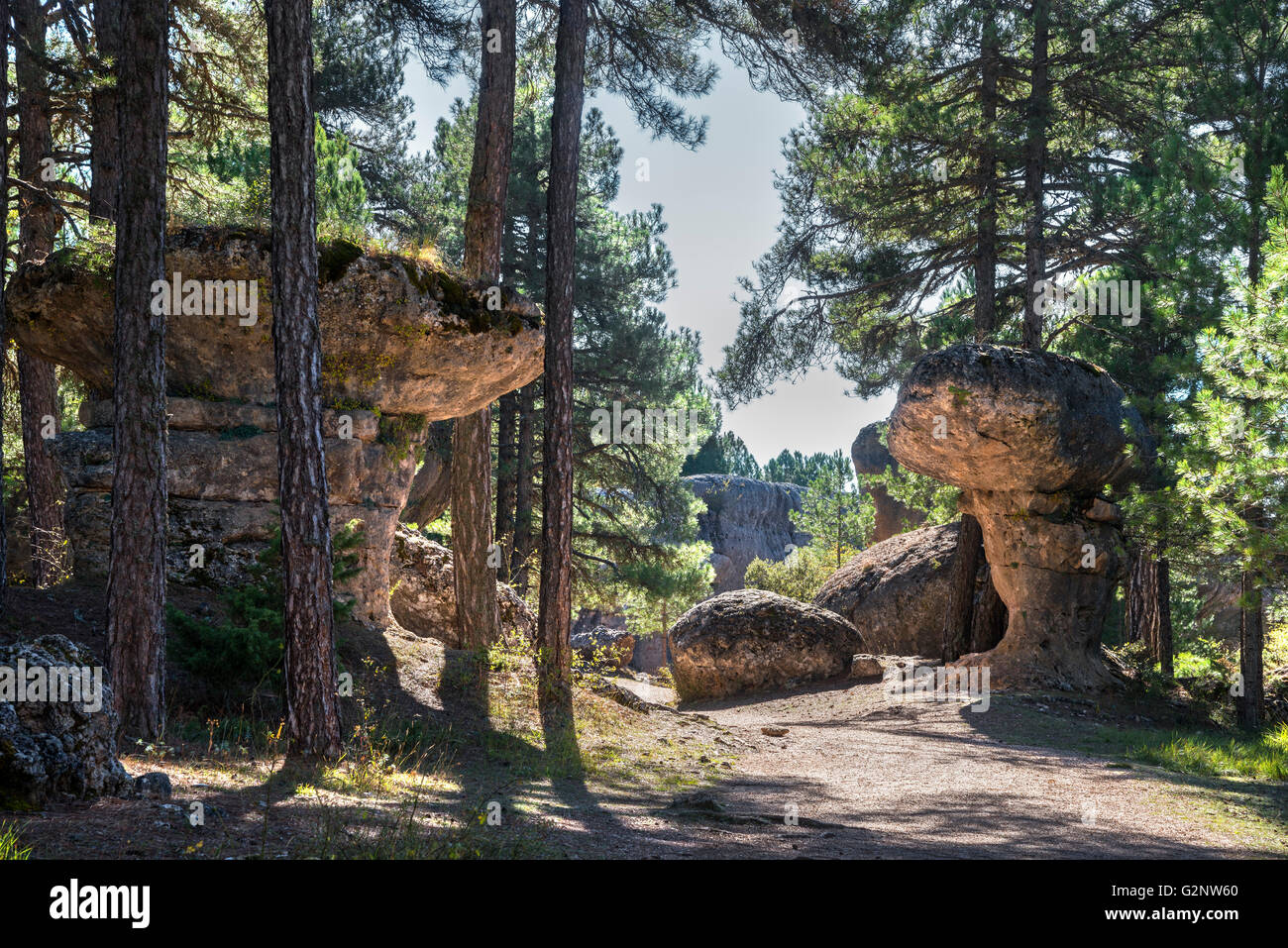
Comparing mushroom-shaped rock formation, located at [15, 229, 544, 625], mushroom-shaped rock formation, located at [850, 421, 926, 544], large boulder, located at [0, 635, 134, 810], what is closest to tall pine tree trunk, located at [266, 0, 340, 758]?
large boulder, located at [0, 635, 134, 810]

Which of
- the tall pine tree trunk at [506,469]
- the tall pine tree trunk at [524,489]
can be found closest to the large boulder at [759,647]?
the tall pine tree trunk at [524,489]

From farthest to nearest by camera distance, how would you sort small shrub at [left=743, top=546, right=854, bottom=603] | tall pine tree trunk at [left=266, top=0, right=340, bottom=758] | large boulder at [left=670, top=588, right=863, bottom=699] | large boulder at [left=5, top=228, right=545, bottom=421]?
small shrub at [left=743, top=546, right=854, bottom=603] < large boulder at [left=670, top=588, right=863, bottom=699] < large boulder at [left=5, top=228, right=545, bottom=421] < tall pine tree trunk at [left=266, top=0, right=340, bottom=758]

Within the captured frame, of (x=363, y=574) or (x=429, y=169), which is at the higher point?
(x=429, y=169)

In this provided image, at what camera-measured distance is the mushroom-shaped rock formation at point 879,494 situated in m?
32.2

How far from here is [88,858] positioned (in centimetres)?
367

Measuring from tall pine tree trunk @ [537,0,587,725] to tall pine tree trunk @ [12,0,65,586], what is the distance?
6280mm

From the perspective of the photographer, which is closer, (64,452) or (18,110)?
(64,452)

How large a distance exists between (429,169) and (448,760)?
15.0 m

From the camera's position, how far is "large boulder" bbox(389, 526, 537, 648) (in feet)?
43.4

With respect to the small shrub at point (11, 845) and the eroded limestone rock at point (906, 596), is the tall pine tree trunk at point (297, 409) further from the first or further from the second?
the eroded limestone rock at point (906, 596)

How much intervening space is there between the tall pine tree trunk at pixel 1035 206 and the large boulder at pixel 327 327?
9369mm

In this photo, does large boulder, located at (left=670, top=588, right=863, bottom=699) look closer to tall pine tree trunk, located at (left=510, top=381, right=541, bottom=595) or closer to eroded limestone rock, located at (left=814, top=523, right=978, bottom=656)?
eroded limestone rock, located at (left=814, top=523, right=978, bottom=656)
